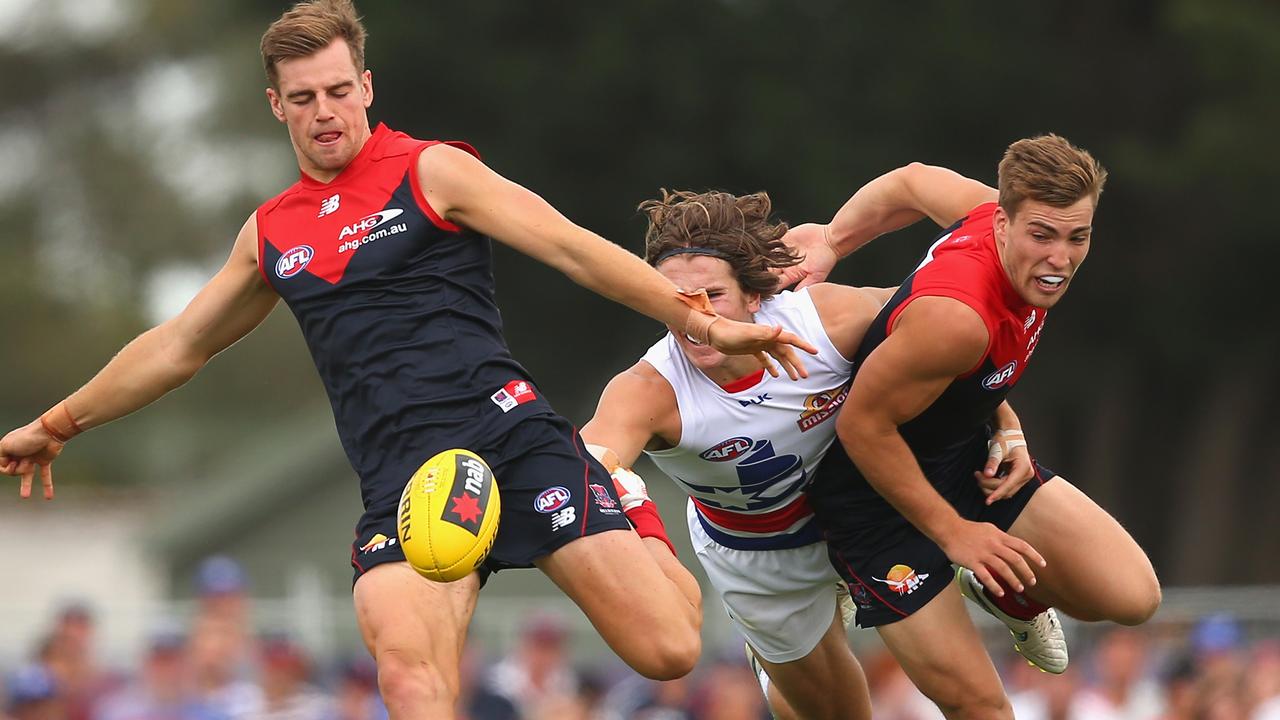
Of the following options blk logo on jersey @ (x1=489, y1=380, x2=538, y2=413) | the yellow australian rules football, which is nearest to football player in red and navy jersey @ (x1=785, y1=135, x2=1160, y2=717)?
blk logo on jersey @ (x1=489, y1=380, x2=538, y2=413)

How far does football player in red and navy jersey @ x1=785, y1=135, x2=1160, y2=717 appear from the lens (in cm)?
604

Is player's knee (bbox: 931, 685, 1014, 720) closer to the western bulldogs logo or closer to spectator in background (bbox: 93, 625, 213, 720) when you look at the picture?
the western bulldogs logo

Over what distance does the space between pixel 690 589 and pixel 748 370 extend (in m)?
0.92

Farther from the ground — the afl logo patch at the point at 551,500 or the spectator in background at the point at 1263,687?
the afl logo patch at the point at 551,500

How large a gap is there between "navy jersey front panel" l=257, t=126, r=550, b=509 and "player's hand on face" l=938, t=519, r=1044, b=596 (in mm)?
1525

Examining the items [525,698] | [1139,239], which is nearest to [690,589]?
[525,698]

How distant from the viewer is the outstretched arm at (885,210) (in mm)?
6859

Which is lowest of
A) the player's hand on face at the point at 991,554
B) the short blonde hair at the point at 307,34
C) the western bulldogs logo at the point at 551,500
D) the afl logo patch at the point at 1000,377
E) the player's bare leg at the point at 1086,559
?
the player's bare leg at the point at 1086,559

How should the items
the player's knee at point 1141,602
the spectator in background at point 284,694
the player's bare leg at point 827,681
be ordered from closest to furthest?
the player's knee at point 1141,602 → the player's bare leg at point 827,681 → the spectator in background at point 284,694

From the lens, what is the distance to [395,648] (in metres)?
5.45

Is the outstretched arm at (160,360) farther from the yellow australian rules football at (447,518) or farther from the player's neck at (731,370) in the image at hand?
the player's neck at (731,370)

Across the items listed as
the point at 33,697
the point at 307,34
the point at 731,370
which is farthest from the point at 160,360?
the point at 33,697

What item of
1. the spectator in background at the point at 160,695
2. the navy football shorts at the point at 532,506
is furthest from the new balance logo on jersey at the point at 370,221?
the spectator in background at the point at 160,695

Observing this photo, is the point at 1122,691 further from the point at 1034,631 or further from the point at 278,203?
the point at 278,203
